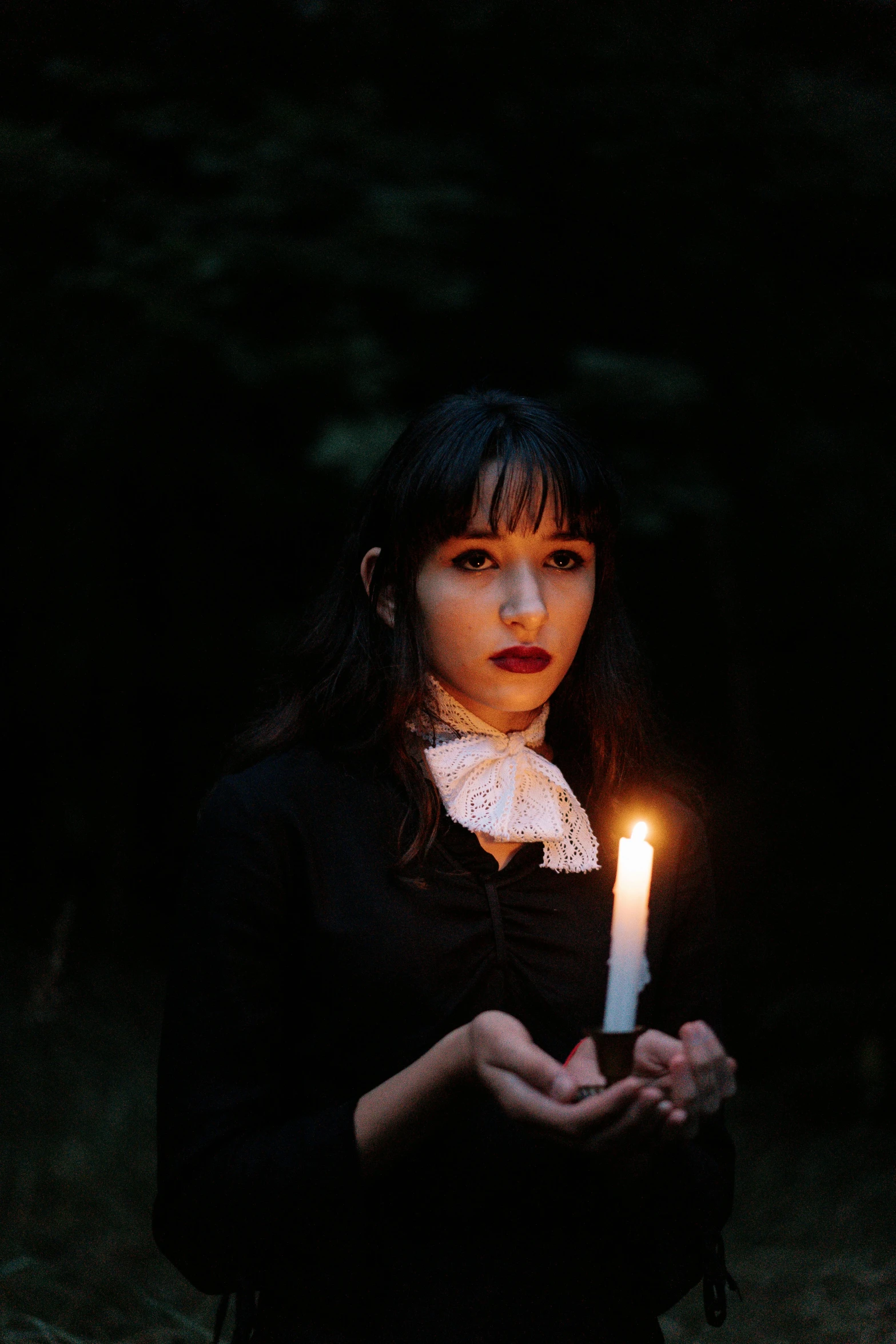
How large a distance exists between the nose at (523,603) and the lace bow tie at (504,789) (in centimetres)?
16

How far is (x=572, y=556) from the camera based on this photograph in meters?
1.78

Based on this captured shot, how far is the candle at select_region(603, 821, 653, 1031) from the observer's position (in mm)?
1104

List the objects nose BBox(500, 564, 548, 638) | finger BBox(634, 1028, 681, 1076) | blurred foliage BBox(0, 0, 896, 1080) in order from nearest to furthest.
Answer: finger BBox(634, 1028, 681, 1076), nose BBox(500, 564, 548, 638), blurred foliage BBox(0, 0, 896, 1080)

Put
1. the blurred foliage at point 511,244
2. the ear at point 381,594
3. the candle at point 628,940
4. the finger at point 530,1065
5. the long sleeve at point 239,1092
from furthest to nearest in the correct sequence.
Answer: the blurred foliage at point 511,244 < the ear at point 381,594 < the long sleeve at point 239,1092 < the finger at point 530,1065 < the candle at point 628,940

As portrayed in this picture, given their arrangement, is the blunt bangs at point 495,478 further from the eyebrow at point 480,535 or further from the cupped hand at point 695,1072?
the cupped hand at point 695,1072

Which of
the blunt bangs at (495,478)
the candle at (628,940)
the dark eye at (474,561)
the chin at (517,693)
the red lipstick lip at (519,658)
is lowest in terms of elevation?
the candle at (628,940)

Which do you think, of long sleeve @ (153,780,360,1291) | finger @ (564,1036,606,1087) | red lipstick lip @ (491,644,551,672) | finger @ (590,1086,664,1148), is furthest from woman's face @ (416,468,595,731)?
finger @ (590,1086,664,1148)

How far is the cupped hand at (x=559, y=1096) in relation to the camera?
1.18 m

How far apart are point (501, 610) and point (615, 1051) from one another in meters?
0.69

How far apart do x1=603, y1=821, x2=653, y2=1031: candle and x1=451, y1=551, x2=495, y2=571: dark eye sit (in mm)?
658

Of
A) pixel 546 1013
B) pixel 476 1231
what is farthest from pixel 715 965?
pixel 476 1231

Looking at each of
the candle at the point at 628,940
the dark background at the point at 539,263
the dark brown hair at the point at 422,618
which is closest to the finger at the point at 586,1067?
the candle at the point at 628,940

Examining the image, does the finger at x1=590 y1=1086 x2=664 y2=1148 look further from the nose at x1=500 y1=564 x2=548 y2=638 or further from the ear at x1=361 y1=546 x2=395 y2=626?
the ear at x1=361 y1=546 x2=395 y2=626

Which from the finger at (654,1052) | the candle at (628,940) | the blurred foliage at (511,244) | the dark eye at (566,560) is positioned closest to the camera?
the candle at (628,940)
